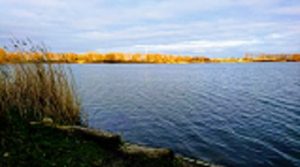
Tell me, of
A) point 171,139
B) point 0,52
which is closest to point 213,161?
point 171,139

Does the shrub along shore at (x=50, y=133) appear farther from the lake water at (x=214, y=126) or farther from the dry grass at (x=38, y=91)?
the lake water at (x=214, y=126)

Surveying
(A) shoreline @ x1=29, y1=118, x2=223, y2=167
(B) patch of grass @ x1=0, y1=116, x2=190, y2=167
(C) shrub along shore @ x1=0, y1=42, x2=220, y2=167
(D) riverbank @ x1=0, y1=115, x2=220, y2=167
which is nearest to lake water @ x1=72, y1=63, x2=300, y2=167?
(A) shoreline @ x1=29, y1=118, x2=223, y2=167

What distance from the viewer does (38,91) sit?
888 cm

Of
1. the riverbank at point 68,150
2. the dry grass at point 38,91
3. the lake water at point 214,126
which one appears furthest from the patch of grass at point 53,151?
the lake water at point 214,126

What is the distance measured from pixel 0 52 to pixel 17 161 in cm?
548

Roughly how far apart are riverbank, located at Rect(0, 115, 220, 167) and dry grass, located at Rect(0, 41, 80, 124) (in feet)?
5.13

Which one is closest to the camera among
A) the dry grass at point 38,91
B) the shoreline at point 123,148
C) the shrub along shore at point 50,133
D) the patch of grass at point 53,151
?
the patch of grass at point 53,151

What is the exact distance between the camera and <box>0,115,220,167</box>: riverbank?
5.31 metres

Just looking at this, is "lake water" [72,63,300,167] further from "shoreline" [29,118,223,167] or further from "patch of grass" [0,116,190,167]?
"patch of grass" [0,116,190,167]

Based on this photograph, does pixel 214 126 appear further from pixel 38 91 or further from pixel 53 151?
pixel 53 151

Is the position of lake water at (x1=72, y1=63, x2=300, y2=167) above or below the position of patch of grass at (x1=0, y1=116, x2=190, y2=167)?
below

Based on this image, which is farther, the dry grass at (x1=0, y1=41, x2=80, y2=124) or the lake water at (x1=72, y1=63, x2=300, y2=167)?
the lake water at (x1=72, y1=63, x2=300, y2=167)

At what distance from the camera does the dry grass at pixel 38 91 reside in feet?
27.8

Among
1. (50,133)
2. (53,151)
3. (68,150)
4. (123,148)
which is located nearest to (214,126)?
(123,148)
